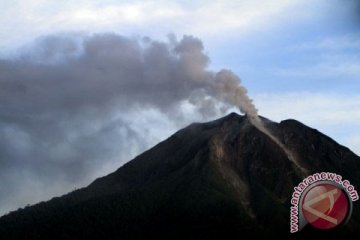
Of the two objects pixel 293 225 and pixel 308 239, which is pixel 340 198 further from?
pixel 308 239

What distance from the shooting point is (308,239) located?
187875 mm

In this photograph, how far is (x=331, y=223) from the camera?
102 m

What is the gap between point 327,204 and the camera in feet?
325

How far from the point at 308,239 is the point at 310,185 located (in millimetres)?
94873

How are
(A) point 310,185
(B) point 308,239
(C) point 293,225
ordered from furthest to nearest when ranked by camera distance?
(B) point 308,239
(C) point 293,225
(A) point 310,185

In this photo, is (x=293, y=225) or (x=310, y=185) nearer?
(x=310, y=185)

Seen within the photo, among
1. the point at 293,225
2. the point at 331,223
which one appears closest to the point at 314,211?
the point at 331,223

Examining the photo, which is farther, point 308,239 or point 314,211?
point 308,239

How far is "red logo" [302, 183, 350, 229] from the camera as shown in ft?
322

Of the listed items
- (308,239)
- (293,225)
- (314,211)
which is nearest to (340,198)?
(314,211)

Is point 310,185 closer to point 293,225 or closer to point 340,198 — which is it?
point 340,198

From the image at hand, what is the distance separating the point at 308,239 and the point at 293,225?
79.8 metres

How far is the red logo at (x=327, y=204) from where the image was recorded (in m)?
98.2

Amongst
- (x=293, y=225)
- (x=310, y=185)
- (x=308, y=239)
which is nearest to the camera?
(x=310, y=185)
